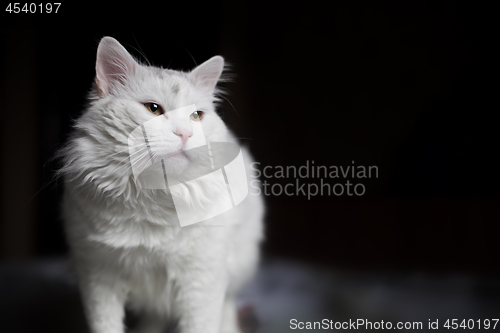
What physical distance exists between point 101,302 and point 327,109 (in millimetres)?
758

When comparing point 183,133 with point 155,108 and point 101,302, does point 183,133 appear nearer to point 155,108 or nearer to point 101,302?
point 155,108

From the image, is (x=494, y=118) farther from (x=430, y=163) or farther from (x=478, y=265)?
(x=478, y=265)

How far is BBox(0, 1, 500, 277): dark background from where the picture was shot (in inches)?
37.6

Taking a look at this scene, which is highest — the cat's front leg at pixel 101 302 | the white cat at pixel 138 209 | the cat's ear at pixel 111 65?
the cat's ear at pixel 111 65

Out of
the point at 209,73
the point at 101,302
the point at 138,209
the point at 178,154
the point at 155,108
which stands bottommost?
the point at 101,302

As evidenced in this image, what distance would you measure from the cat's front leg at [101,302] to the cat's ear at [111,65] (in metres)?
0.45

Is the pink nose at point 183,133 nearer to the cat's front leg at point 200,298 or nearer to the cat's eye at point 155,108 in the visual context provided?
the cat's eye at point 155,108

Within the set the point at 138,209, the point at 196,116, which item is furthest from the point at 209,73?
the point at 138,209

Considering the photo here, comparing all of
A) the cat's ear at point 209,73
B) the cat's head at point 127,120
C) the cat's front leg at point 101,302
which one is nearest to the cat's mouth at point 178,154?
the cat's head at point 127,120

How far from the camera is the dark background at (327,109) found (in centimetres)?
96

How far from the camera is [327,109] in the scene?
996 millimetres

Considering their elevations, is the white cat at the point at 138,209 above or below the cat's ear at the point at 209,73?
below

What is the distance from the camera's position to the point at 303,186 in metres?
0.99

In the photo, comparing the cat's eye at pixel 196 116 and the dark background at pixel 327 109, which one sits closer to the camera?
the cat's eye at pixel 196 116
